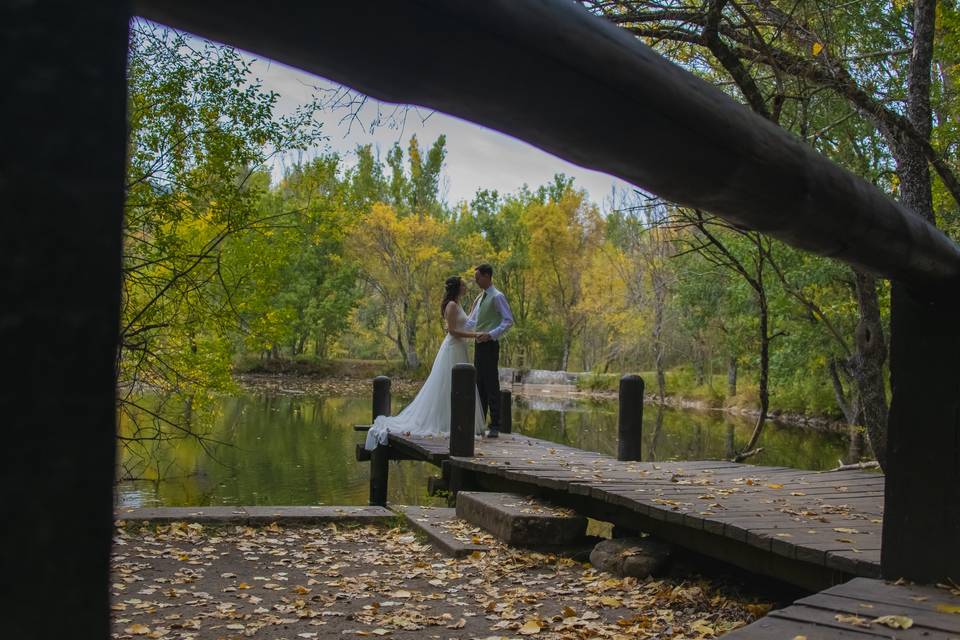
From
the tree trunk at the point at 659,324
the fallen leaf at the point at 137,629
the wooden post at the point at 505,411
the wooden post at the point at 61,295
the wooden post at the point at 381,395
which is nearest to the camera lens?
the wooden post at the point at 61,295

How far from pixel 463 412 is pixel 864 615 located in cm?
635

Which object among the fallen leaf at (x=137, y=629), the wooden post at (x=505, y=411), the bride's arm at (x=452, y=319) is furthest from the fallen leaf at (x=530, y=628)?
the wooden post at (x=505, y=411)

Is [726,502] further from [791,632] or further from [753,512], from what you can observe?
[791,632]

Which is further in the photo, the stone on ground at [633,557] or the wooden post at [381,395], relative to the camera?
the wooden post at [381,395]

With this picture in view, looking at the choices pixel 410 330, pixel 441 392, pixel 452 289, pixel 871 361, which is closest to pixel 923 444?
pixel 871 361

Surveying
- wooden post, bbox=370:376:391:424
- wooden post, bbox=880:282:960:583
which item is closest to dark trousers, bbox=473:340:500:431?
wooden post, bbox=370:376:391:424

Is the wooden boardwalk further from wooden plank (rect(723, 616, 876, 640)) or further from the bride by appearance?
the bride

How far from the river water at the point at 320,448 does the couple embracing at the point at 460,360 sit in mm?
2732

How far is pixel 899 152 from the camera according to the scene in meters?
7.35

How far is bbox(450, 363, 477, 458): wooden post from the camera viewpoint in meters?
9.39

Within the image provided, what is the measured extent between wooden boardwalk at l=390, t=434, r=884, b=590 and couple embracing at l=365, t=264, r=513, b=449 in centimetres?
131

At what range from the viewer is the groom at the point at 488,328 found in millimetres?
10586

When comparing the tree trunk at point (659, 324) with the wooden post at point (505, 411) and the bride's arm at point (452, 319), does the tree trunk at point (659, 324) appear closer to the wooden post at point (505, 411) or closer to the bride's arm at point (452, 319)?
the wooden post at point (505, 411)

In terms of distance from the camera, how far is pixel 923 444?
12.1ft
